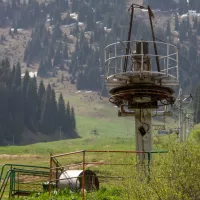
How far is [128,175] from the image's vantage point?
1619cm

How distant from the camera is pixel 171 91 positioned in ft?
84.9

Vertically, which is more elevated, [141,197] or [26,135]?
[26,135]

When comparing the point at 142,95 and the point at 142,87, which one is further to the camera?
the point at 142,95

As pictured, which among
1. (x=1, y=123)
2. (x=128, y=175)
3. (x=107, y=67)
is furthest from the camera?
(x=1, y=123)

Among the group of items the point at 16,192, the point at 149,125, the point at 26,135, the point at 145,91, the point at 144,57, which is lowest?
the point at 16,192

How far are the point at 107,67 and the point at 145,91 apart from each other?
442 cm

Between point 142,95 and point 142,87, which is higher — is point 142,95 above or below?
below

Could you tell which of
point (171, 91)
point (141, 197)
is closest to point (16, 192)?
point (171, 91)

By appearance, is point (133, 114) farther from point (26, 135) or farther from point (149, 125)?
point (26, 135)

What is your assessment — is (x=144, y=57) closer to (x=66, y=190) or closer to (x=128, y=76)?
(x=128, y=76)

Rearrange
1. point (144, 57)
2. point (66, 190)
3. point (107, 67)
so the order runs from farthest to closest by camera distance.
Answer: point (107, 67) → point (144, 57) → point (66, 190)

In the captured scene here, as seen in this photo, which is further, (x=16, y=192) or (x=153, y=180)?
(x=16, y=192)

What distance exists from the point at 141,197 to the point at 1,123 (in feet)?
582

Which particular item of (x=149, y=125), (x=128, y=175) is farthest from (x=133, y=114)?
(x=128, y=175)
